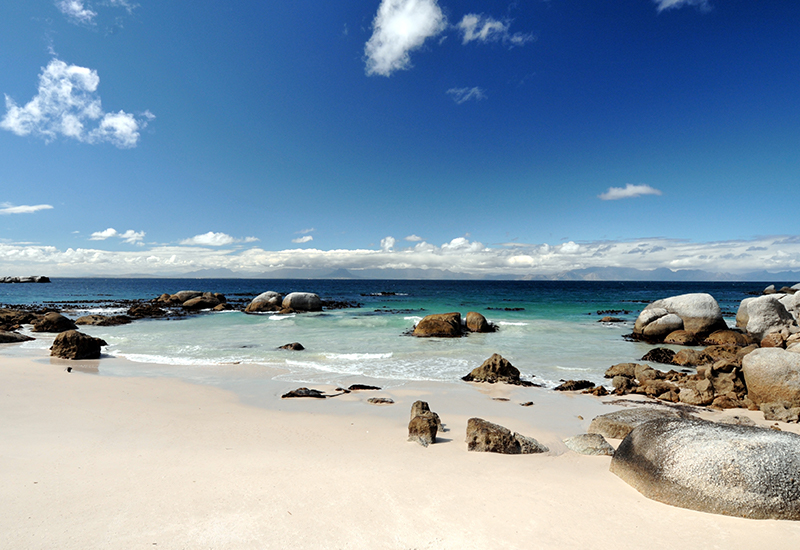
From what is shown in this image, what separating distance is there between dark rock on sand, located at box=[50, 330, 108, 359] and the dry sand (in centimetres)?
623

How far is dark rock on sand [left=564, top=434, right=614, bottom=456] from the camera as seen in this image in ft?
19.2

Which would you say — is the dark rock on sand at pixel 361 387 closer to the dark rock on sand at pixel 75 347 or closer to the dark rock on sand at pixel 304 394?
the dark rock on sand at pixel 304 394

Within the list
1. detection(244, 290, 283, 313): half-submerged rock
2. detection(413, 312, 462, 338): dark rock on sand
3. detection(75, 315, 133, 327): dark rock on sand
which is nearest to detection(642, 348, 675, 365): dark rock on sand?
detection(413, 312, 462, 338): dark rock on sand

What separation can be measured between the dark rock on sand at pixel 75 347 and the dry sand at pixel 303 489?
20.4ft

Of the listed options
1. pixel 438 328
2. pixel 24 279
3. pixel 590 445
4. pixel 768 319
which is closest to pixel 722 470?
pixel 590 445

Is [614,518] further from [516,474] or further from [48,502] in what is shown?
[48,502]

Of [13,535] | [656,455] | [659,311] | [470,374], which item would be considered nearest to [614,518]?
[656,455]

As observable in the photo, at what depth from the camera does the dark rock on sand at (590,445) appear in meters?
5.86

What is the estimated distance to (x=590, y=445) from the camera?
19.7 feet

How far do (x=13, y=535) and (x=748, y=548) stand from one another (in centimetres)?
675

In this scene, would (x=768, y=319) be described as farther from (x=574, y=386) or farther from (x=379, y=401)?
(x=379, y=401)

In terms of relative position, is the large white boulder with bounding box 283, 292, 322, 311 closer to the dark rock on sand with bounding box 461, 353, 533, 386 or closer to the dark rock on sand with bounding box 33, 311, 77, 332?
the dark rock on sand with bounding box 33, 311, 77, 332

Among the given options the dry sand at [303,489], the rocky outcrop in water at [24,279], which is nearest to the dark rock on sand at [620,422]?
the dry sand at [303,489]

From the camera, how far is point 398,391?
32.8 feet
